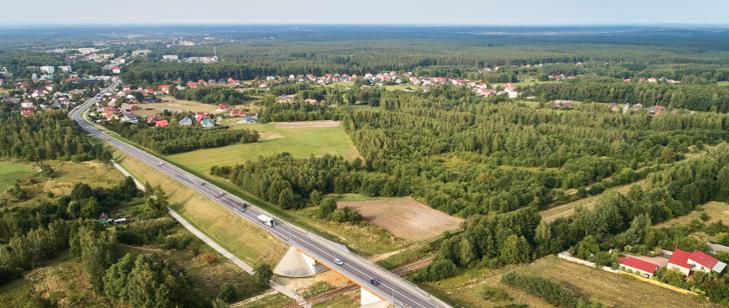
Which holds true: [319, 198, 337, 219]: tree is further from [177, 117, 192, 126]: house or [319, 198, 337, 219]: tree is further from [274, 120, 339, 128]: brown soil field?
[177, 117, 192, 126]: house

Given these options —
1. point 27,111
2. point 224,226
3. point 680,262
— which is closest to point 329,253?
point 224,226

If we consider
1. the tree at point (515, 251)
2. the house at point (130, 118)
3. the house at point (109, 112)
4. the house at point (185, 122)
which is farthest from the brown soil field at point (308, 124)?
the tree at point (515, 251)

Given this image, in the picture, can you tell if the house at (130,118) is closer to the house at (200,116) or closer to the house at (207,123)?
the house at (200,116)

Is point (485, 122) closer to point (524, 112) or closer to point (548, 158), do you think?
point (524, 112)

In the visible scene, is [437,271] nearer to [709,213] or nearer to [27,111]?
[709,213]

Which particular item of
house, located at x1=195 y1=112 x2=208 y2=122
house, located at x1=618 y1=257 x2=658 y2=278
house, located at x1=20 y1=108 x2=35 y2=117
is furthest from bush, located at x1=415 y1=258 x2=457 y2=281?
house, located at x1=20 y1=108 x2=35 y2=117

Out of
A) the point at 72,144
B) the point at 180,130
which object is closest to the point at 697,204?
the point at 180,130
